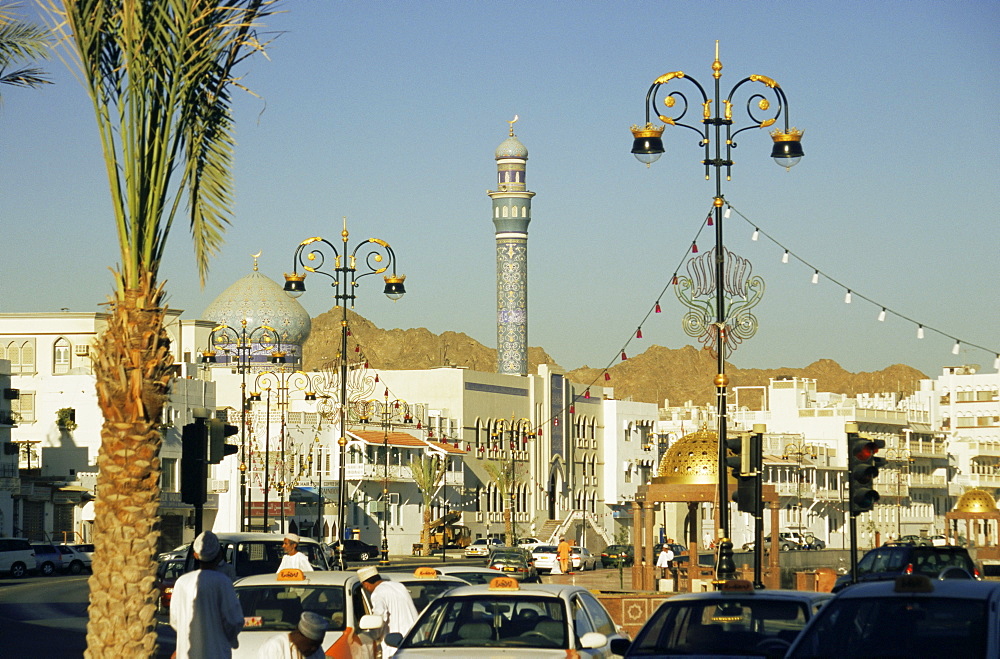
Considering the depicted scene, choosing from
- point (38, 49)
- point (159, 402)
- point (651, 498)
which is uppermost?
point (38, 49)

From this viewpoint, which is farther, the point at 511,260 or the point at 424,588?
the point at 511,260

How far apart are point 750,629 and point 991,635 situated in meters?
2.67

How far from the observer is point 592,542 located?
89562 millimetres

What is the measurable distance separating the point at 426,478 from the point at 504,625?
228 ft

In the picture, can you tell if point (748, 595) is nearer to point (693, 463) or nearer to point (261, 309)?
point (693, 463)

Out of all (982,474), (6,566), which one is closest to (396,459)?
(6,566)

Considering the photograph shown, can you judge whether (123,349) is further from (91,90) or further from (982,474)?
(982,474)

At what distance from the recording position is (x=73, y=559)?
5669 cm

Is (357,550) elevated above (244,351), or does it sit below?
below

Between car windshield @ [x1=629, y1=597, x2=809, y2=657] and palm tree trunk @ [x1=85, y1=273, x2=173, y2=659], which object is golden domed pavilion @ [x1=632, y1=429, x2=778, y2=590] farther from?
palm tree trunk @ [x1=85, y1=273, x2=173, y2=659]

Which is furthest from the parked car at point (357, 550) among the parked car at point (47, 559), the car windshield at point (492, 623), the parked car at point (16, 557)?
the car windshield at point (492, 623)

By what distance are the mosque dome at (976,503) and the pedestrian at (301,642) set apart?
5473 cm

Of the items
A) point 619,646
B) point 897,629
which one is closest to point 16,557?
point 619,646

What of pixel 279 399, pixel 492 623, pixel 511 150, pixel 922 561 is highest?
pixel 511 150
